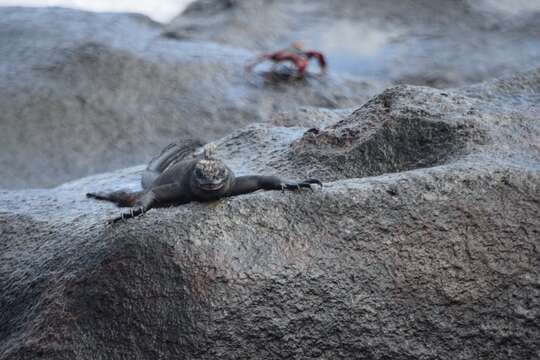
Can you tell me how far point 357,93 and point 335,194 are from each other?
5226 mm

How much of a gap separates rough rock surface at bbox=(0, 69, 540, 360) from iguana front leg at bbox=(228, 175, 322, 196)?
6 cm

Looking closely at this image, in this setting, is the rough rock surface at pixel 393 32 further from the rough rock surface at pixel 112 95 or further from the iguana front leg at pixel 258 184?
the iguana front leg at pixel 258 184

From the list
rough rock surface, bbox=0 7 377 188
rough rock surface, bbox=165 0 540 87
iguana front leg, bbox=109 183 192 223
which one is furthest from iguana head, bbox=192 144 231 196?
rough rock surface, bbox=165 0 540 87

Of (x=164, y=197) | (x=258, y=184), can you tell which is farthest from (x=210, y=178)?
(x=164, y=197)

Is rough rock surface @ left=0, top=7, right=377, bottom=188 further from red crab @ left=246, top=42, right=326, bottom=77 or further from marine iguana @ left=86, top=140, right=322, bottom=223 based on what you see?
marine iguana @ left=86, top=140, right=322, bottom=223

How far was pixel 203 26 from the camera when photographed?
10.3 m

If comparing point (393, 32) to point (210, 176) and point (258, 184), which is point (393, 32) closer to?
point (258, 184)

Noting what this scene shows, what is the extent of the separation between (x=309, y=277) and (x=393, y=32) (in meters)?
7.20

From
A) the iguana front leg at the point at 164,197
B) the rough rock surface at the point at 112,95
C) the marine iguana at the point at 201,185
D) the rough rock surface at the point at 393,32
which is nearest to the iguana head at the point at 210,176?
the marine iguana at the point at 201,185

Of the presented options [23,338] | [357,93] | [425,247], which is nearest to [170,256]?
[23,338]

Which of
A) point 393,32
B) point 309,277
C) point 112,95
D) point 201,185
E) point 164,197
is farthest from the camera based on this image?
point 393,32

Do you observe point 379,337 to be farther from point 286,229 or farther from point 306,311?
point 286,229

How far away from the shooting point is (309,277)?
3.45 m

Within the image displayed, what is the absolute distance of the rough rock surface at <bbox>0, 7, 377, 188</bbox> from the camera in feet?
25.9
